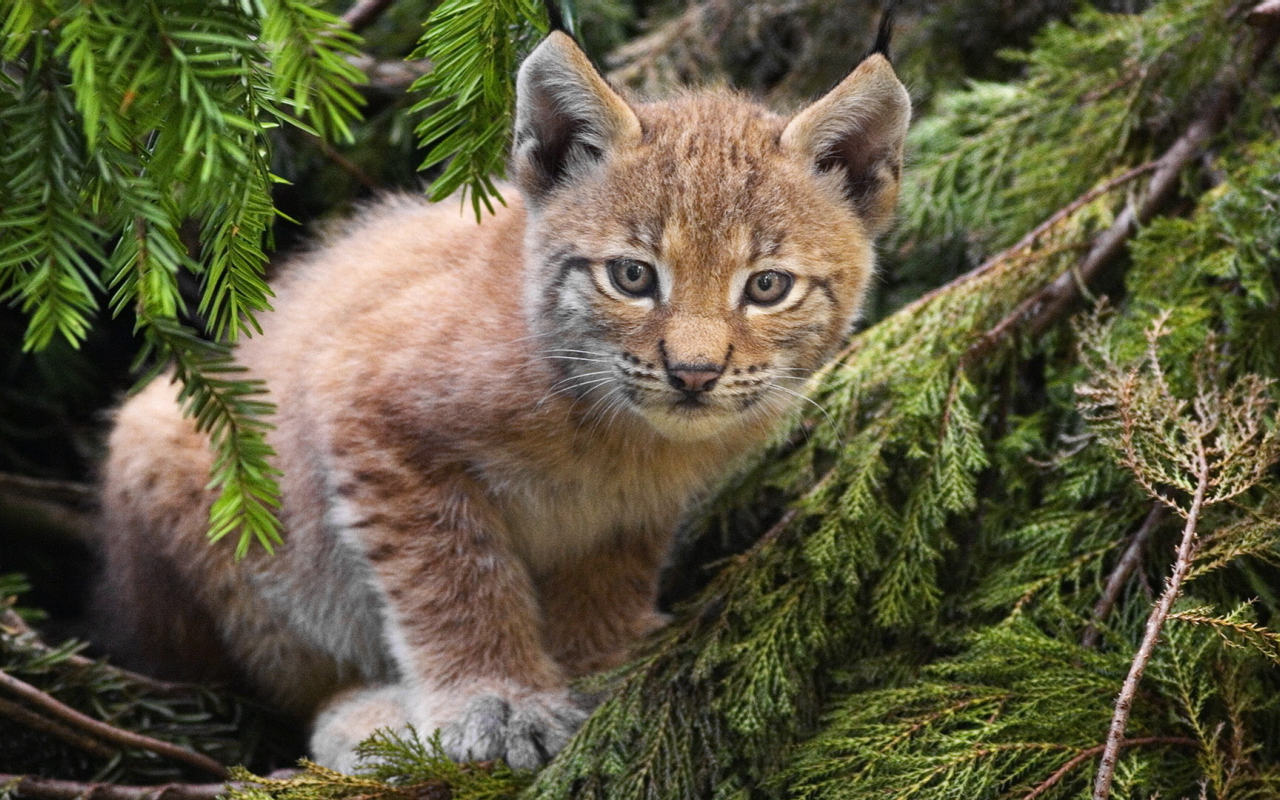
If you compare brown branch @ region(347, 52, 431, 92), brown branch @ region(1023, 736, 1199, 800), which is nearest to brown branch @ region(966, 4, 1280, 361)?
brown branch @ region(1023, 736, 1199, 800)

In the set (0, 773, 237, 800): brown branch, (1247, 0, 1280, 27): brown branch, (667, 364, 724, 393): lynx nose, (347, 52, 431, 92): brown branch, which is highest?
(347, 52, 431, 92): brown branch

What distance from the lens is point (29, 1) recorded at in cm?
165

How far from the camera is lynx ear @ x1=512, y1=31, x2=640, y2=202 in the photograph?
2.88 m

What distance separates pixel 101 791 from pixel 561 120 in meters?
2.11

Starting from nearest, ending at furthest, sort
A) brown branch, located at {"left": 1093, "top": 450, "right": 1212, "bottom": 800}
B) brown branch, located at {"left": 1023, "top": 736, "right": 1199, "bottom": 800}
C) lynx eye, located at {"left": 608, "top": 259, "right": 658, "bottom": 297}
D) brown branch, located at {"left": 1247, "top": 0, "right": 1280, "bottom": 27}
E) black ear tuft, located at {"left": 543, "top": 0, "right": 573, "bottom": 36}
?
brown branch, located at {"left": 1093, "top": 450, "right": 1212, "bottom": 800} < brown branch, located at {"left": 1023, "top": 736, "right": 1199, "bottom": 800} < black ear tuft, located at {"left": 543, "top": 0, "right": 573, "bottom": 36} < lynx eye, located at {"left": 608, "top": 259, "right": 658, "bottom": 297} < brown branch, located at {"left": 1247, "top": 0, "right": 1280, "bottom": 27}

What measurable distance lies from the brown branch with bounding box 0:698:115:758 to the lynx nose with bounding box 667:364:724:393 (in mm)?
1954

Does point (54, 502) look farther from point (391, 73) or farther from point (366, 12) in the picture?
point (366, 12)

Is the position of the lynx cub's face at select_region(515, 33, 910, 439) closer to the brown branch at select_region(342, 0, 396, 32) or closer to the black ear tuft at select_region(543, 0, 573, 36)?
the black ear tuft at select_region(543, 0, 573, 36)

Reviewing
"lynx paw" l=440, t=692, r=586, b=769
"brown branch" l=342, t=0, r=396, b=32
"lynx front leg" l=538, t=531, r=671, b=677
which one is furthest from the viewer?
"brown branch" l=342, t=0, r=396, b=32

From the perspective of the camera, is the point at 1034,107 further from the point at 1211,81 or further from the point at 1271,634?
the point at 1271,634

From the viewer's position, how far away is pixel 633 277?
9.75 ft

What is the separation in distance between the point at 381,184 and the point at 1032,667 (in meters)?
3.53

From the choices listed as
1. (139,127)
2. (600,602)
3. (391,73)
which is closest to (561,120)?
(139,127)

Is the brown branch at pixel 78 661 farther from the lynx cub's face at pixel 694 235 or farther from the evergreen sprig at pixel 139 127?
the evergreen sprig at pixel 139 127
